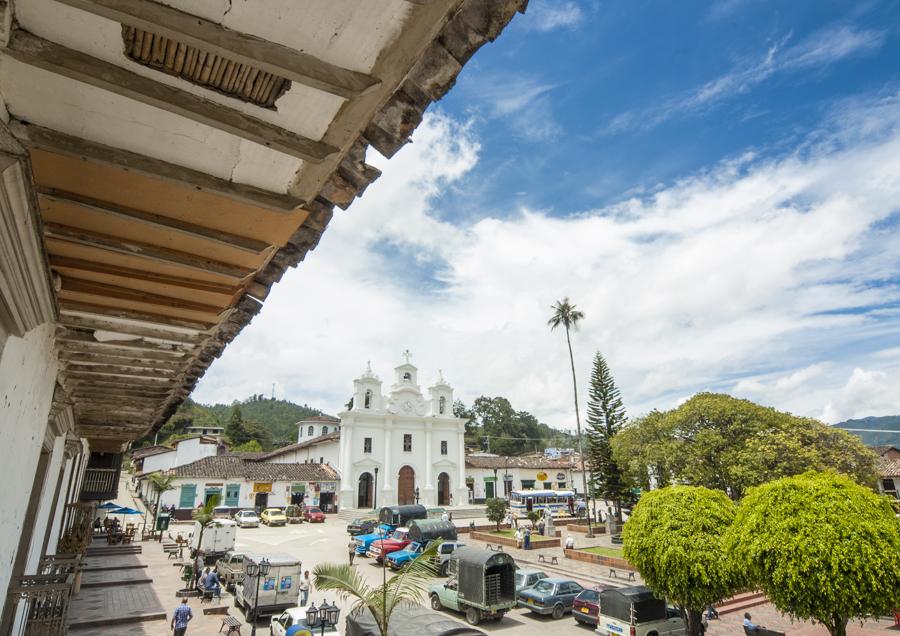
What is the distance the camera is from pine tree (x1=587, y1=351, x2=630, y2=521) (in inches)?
1262

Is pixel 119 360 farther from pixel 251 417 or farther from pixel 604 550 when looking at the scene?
pixel 251 417

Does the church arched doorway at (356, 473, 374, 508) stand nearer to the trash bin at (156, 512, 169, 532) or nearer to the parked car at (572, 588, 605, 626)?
the trash bin at (156, 512, 169, 532)

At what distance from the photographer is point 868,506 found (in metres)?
8.07

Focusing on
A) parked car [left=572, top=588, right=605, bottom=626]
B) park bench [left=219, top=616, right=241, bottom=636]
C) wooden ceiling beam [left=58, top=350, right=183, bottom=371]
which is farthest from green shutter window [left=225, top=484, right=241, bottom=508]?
wooden ceiling beam [left=58, top=350, right=183, bottom=371]

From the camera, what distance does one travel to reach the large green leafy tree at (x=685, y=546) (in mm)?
9672

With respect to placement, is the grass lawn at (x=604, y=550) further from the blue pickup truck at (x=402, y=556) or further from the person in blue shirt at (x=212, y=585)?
the person in blue shirt at (x=212, y=585)

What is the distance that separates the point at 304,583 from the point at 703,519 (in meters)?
12.0

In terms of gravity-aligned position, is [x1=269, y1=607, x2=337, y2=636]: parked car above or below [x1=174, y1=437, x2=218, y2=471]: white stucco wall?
below

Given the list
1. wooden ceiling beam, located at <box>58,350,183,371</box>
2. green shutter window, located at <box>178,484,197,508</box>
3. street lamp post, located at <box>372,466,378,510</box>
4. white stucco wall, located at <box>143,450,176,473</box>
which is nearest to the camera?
wooden ceiling beam, located at <box>58,350,183,371</box>

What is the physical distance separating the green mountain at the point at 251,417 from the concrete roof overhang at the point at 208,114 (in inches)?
2110

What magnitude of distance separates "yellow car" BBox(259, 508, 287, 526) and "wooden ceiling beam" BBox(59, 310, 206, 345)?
31.7m

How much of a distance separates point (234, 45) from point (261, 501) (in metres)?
39.6

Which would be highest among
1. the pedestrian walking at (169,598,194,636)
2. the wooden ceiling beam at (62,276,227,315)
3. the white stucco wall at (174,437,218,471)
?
the white stucco wall at (174,437,218,471)

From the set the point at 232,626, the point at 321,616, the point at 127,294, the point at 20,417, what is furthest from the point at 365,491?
the point at 127,294
